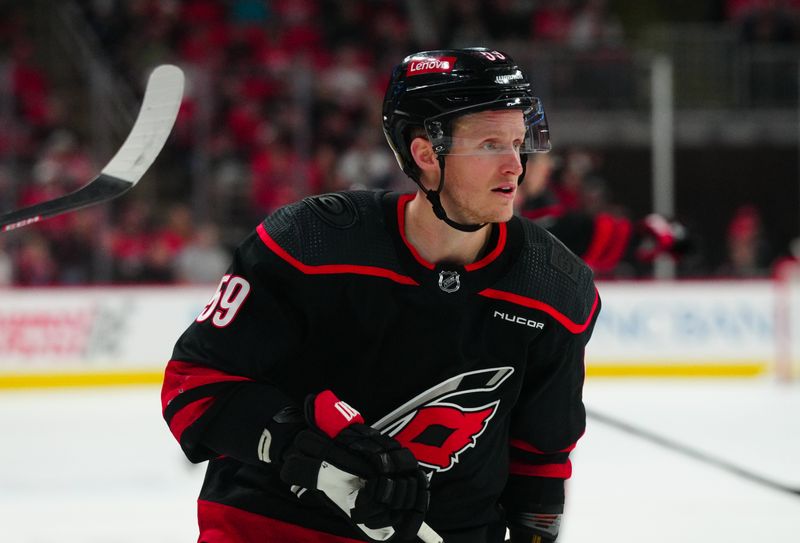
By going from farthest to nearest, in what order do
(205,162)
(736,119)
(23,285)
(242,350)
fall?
(736,119) → (205,162) → (23,285) → (242,350)

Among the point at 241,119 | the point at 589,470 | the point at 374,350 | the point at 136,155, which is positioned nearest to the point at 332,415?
the point at 374,350

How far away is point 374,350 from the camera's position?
1800 mm

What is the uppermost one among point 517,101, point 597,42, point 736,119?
point 597,42

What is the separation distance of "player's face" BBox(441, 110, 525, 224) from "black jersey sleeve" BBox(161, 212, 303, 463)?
30 centimetres

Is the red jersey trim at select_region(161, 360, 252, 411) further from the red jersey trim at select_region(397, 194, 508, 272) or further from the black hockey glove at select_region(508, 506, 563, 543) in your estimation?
the black hockey glove at select_region(508, 506, 563, 543)

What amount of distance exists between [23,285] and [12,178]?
0.81 m

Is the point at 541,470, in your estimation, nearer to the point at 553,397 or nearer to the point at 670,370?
the point at 553,397

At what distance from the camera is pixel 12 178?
25.3 feet

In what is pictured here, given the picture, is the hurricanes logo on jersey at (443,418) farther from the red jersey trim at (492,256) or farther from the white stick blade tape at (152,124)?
the white stick blade tape at (152,124)

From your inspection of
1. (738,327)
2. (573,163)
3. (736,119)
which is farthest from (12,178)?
(736,119)

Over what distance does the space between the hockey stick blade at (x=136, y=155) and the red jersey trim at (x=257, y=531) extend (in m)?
0.55

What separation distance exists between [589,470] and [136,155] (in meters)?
3.19

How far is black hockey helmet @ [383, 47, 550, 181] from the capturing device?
1788mm

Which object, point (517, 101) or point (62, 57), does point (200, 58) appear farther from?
point (517, 101)
